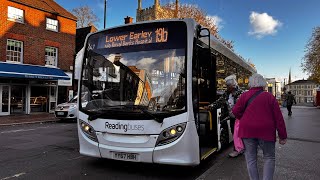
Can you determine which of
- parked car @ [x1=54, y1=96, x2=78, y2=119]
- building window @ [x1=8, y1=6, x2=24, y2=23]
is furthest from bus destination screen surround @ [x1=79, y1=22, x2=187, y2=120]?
building window @ [x1=8, y1=6, x2=24, y2=23]

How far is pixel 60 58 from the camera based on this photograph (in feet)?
76.2

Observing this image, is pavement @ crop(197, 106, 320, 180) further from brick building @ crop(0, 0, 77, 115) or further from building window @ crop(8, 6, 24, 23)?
building window @ crop(8, 6, 24, 23)

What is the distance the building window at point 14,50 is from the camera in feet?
65.2

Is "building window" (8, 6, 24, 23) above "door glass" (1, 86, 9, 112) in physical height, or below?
above

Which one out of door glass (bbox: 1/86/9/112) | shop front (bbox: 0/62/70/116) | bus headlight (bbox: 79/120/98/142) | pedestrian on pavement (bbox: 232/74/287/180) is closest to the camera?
pedestrian on pavement (bbox: 232/74/287/180)

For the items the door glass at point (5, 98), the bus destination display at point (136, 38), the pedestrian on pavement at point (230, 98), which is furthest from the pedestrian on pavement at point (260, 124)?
the door glass at point (5, 98)

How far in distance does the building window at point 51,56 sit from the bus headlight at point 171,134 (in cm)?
1961

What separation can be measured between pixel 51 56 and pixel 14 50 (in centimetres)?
303

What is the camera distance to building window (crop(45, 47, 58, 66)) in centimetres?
2244

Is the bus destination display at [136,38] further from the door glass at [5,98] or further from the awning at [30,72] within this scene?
the door glass at [5,98]

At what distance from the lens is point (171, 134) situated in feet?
16.0

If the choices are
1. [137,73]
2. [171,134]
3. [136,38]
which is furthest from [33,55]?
[171,134]

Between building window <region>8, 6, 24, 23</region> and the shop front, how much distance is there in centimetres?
→ 326

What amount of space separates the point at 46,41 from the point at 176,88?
1951 centimetres
